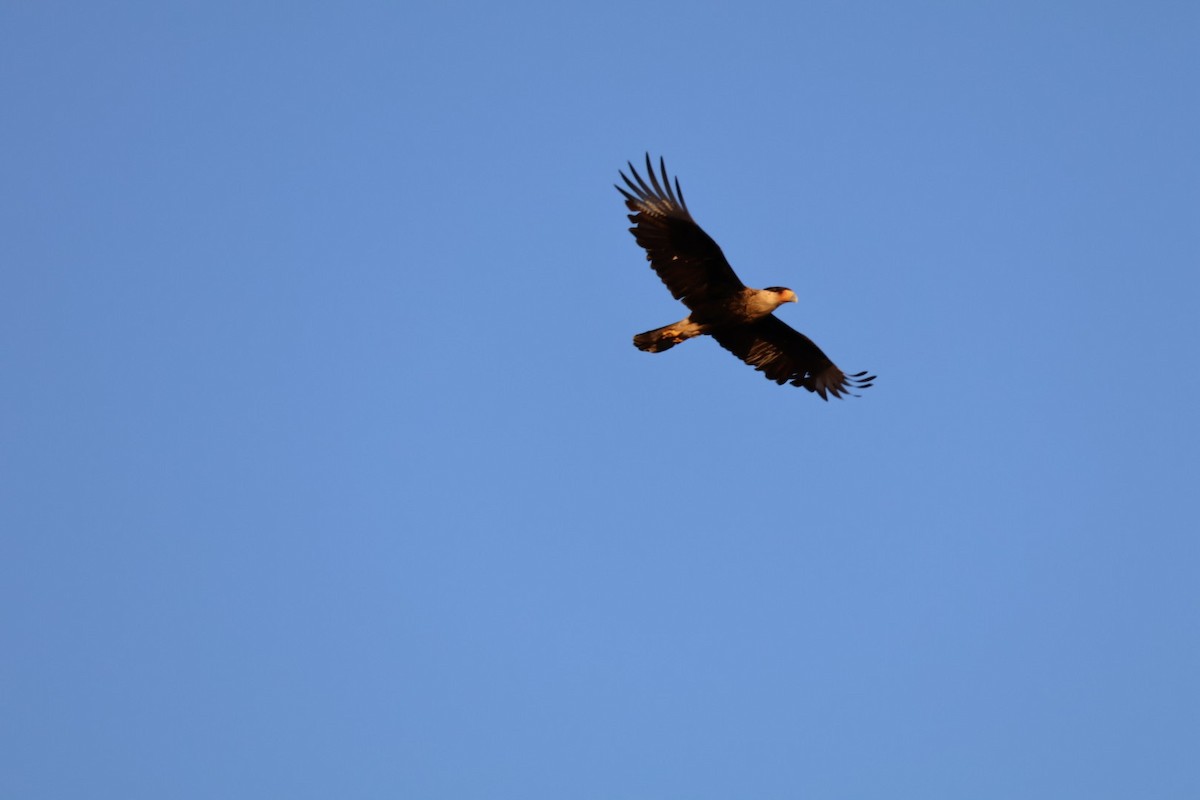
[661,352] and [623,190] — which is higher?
[623,190]

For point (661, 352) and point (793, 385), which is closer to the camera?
point (661, 352)

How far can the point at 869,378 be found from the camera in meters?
19.8

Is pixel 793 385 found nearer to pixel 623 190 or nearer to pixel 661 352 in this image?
pixel 661 352

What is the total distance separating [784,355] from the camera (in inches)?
773

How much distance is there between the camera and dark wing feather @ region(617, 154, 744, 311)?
1719 centimetres

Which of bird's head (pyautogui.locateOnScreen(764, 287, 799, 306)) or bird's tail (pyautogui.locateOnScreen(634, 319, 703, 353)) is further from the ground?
bird's head (pyautogui.locateOnScreen(764, 287, 799, 306))

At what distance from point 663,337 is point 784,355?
2.39 metres

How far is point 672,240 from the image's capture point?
682 inches

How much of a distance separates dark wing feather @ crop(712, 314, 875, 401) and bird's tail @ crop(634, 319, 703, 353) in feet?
3.13

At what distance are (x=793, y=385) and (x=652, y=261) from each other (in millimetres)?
3335

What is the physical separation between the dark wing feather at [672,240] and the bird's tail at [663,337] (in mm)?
486

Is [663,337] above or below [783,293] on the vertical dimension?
below

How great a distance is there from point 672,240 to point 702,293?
0.83m

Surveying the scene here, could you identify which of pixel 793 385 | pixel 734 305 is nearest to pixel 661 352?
pixel 734 305
